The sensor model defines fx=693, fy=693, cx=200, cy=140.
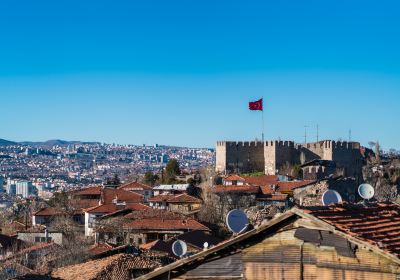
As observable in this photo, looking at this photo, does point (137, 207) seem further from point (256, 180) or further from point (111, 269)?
point (111, 269)

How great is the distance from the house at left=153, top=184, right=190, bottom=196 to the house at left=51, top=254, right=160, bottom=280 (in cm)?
3131

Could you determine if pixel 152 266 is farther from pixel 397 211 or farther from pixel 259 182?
pixel 259 182

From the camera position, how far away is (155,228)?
115 ft

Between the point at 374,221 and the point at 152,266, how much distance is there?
1262cm

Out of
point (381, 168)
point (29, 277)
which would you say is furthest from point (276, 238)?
point (381, 168)

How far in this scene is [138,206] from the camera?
4459cm

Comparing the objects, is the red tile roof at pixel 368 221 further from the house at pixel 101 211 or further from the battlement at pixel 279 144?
the battlement at pixel 279 144

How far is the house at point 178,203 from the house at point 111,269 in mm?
24360

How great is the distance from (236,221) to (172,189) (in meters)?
44.9

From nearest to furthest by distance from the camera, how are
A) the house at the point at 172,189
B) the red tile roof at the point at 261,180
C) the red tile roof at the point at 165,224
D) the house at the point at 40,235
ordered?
the red tile roof at the point at 165,224 → the house at the point at 40,235 → the red tile roof at the point at 261,180 → the house at the point at 172,189

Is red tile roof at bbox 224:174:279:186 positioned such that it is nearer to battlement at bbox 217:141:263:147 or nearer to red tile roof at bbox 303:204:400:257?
battlement at bbox 217:141:263:147

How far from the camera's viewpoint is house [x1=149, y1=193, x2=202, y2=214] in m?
45.4

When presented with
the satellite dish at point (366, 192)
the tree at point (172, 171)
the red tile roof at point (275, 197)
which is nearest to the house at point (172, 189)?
the tree at point (172, 171)

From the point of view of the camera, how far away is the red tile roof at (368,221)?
704 centimetres
